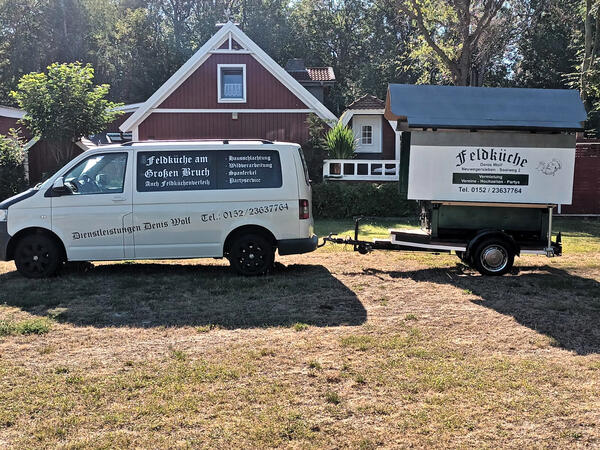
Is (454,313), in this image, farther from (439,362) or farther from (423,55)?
(423,55)

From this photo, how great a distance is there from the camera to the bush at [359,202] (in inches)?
682

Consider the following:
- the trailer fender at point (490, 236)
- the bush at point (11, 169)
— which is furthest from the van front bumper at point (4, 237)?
the bush at point (11, 169)

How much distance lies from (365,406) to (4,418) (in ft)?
8.22

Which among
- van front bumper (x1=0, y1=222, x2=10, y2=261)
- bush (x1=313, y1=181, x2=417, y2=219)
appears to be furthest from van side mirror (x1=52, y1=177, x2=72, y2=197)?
bush (x1=313, y1=181, x2=417, y2=219)

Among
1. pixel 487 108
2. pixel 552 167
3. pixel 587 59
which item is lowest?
pixel 552 167

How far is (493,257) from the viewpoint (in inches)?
337

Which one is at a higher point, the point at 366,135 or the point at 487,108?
the point at 366,135

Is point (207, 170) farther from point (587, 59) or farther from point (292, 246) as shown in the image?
point (587, 59)

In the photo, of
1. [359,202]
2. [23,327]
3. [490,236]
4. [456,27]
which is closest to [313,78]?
[456,27]

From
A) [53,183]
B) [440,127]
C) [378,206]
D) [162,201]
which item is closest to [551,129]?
[440,127]

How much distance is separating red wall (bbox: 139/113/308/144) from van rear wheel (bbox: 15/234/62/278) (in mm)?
15557

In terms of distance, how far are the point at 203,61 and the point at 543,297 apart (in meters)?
18.7

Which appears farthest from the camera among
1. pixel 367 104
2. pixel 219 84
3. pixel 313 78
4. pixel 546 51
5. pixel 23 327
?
pixel 546 51

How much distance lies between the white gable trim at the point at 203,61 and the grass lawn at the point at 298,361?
15.6 metres
